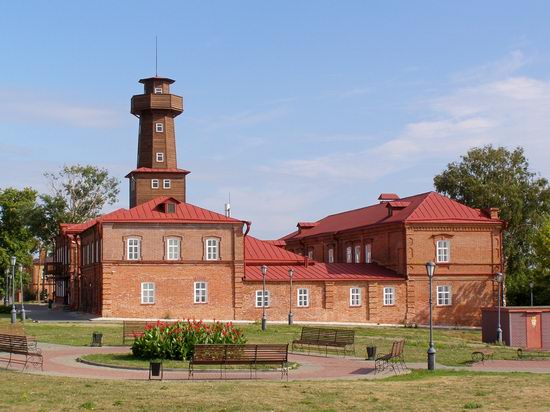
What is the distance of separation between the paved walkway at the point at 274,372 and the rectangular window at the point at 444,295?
2507 centimetres

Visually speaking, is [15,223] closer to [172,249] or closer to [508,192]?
[172,249]

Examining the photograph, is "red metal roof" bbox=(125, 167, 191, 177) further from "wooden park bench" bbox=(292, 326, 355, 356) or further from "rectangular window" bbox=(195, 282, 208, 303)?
"wooden park bench" bbox=(292, 326, 355, 356)

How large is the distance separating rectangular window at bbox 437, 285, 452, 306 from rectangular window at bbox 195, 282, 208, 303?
14.8 metres

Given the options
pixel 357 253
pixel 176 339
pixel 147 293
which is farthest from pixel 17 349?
pixel 357 253

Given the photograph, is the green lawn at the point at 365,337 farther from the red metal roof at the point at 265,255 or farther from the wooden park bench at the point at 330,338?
the red metal roof at the point at 265,255

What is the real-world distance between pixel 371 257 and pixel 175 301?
48.8ft

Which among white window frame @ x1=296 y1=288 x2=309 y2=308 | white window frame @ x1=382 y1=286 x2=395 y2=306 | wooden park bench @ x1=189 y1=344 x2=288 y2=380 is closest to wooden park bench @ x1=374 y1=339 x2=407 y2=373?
wooden park bench @ x1=189 y1=344 x2=288 y2=380

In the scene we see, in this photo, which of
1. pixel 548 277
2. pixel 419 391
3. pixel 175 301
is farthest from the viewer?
pixel 548 277

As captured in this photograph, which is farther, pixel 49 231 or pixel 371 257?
pixel 49 231

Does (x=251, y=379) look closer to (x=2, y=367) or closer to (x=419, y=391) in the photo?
(x=419, y=391)

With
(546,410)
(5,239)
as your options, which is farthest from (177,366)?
(5,239)

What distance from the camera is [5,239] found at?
7000 cm

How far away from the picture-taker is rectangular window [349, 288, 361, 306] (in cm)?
5366

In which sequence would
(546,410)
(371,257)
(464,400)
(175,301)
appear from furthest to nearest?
(371,257), (175,301), (464,400), (546,410)
